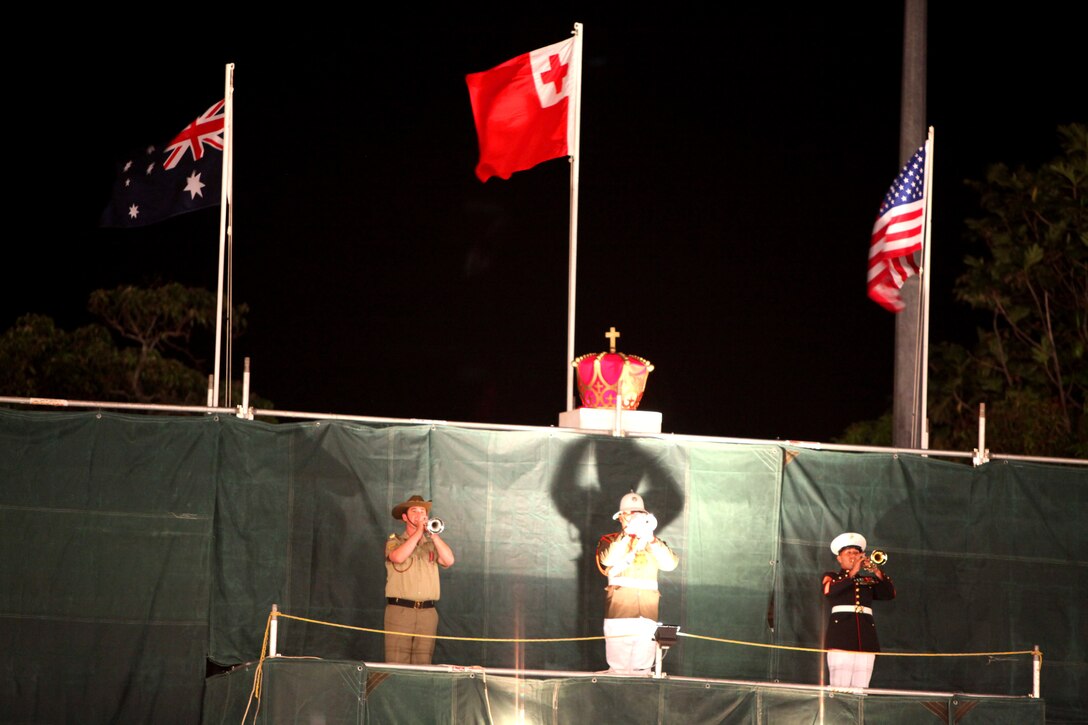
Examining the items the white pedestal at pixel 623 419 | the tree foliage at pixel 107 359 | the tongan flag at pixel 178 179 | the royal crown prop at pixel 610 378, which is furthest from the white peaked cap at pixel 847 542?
the tree foliage at pixel 107 359

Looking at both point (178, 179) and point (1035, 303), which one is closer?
point (178, 179)

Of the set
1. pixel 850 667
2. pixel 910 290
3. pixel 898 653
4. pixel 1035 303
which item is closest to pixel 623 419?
pixel 850 667

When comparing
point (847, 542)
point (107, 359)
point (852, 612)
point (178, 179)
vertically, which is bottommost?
point (852, 612)

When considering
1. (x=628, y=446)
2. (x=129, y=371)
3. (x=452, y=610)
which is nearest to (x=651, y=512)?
(x=628, y=446)

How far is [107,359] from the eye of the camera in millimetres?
22766

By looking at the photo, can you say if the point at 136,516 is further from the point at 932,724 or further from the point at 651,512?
the point at 932,724

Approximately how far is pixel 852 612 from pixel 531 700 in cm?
250

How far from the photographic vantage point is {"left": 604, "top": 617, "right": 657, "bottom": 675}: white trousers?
11.1 metres

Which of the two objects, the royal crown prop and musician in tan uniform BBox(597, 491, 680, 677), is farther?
the royal crown prop

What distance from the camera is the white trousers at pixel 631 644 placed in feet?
36.4

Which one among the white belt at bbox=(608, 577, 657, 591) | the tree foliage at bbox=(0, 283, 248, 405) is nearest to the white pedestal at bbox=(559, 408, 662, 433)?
the white belt at bbox=(608, 577, 657, 591)

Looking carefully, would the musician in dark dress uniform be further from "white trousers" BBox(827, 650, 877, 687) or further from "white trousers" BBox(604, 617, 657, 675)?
"white trousers" BBox(604, 617, 657, 675)

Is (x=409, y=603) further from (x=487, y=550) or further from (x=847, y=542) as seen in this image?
(x=847, y=542)

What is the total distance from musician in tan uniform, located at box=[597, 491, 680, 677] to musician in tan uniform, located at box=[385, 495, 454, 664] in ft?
3.86
